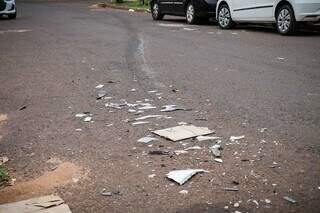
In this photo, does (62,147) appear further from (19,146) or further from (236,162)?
(236,162)

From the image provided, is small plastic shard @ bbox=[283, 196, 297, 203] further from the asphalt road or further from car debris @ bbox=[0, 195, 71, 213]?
car debris @ bbox=[0, 195, 71, 213]

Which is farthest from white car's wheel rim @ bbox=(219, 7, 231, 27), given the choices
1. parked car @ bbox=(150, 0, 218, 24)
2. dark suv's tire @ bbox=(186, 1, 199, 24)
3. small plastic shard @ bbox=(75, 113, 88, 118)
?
small plastic shard @ bbox=(75, 113, 88, 118)

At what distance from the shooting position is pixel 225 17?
1681cm

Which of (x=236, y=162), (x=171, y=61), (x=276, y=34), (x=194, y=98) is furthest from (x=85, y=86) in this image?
(x=276, y=34)

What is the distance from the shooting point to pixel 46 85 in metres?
8.13

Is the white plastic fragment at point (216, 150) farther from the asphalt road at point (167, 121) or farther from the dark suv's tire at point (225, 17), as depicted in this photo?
the dark suv's tire at point (225, 17)

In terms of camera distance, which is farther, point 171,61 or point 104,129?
point 171,61

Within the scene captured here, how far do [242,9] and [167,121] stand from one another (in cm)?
1076

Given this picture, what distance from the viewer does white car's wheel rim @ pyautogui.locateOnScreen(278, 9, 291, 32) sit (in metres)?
13.8

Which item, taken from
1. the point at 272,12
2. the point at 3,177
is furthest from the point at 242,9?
the point at 3,177

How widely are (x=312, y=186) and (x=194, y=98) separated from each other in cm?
320

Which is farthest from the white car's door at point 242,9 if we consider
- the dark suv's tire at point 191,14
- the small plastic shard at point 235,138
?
the small plastic shard at point 235,138

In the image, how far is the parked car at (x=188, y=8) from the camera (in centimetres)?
1798

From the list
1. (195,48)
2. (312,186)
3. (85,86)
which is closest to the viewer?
(312,186)
